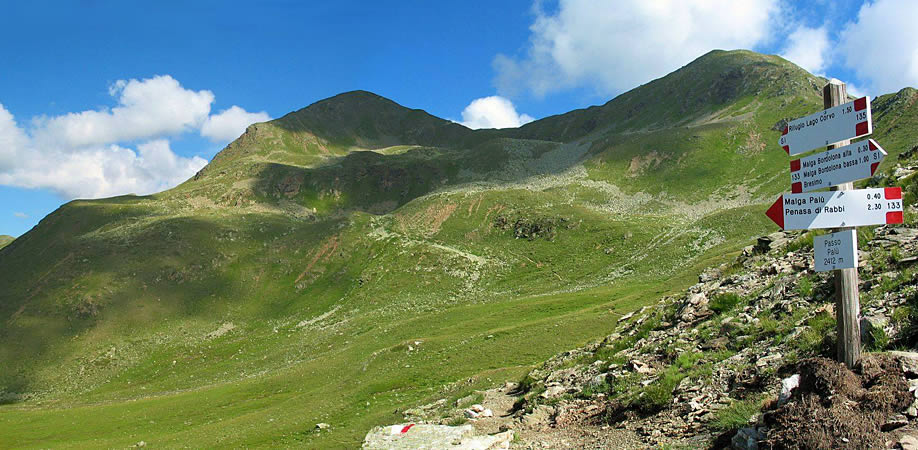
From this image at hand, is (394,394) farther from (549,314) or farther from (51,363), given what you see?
(51,363)

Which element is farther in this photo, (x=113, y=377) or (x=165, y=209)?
(x=165, y=209)

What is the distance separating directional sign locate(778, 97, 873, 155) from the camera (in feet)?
30.6

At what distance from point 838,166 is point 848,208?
866 mm

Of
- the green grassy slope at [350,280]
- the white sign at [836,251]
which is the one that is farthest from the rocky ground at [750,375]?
the green grassy slope at [350,280]

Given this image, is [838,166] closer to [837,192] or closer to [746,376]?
[837,192]

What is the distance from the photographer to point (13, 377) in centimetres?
8138

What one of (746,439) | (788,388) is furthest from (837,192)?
(746,439)

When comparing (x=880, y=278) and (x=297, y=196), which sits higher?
(x=297, y=196)

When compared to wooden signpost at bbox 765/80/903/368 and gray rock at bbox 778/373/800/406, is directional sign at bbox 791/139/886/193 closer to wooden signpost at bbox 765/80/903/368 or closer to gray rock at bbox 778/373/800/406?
wooden signpost at bbox 765/80/903/368

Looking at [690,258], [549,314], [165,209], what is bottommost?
[549,314]

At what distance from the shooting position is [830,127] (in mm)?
9797

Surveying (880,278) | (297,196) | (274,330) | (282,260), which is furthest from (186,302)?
(880,278)

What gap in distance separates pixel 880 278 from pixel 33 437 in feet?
206

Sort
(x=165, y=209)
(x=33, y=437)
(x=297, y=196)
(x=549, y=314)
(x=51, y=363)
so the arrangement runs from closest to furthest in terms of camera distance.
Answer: (x=33, y=437) < (x=549, y=314) < (x=51, y=363) < (x=165, y=209) < (x=297, y=196)
